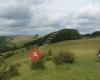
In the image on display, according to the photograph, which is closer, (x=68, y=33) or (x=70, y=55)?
(x=70, y=55)

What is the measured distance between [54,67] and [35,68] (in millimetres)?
1870

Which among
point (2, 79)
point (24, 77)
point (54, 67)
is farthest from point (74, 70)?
point (2, 79)

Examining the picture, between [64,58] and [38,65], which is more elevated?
[64,58]

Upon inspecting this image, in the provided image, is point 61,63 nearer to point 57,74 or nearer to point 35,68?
point 35,68

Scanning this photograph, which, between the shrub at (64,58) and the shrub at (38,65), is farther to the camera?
the shrub at (64,58)

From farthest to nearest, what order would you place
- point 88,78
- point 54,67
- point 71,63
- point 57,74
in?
point 71,63 < point 54,67 < point 57,74 < point 88,78

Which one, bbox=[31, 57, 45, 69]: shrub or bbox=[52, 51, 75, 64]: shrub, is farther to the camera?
bbox=[52, 51, 75, 64]: shrub

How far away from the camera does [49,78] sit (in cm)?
2423

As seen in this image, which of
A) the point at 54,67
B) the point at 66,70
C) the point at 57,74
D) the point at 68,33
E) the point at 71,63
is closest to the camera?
the point at 57,74

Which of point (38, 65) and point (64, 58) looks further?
point (64, 58)

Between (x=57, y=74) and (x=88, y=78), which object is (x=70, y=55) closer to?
(x=57, y=74)

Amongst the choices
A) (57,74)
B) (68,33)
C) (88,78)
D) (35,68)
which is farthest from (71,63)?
(68,33)

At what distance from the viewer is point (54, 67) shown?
29.4 m

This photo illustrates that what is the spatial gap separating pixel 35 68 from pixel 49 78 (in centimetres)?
560
